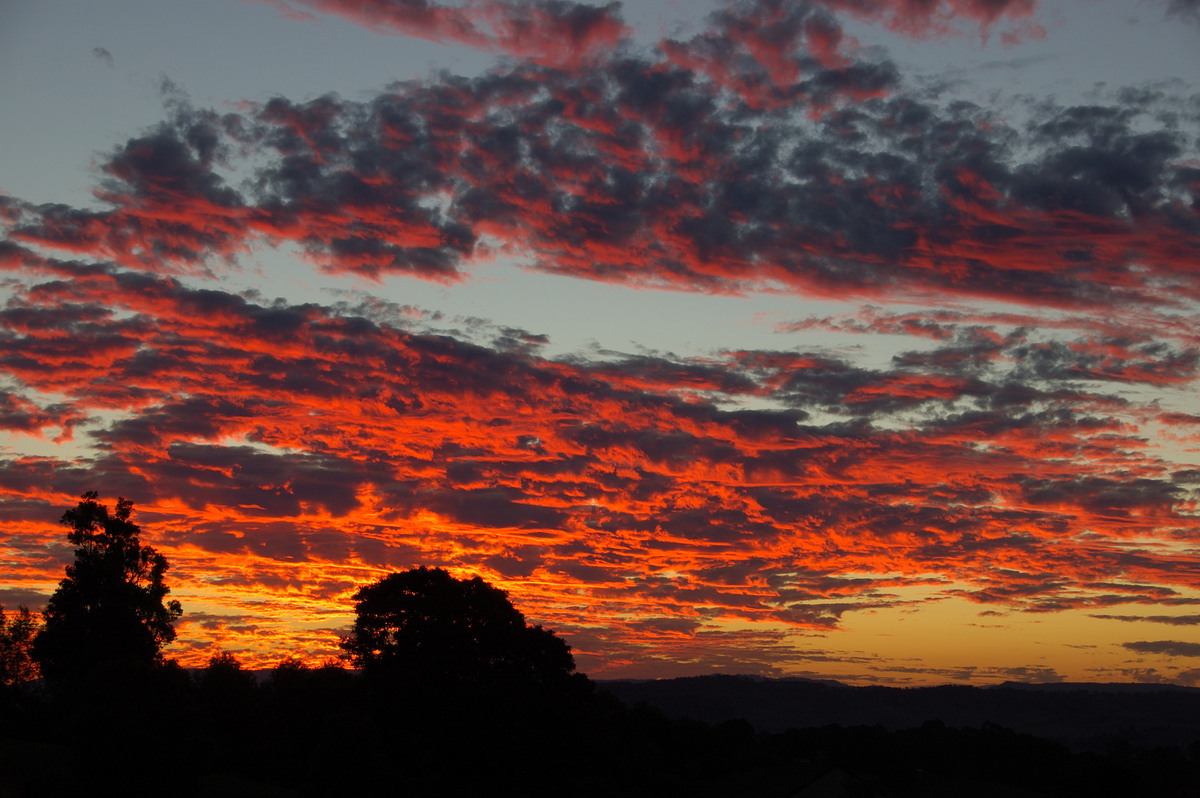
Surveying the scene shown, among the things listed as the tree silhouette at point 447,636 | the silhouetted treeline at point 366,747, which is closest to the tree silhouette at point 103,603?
the silhouetted treeline at point 366,747

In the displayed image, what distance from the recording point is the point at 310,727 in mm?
58781

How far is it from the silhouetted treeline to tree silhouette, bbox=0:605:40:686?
14473 mm

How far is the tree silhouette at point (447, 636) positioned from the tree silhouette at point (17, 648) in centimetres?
3771

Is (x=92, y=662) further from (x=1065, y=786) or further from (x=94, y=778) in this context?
(x=1065, y=786)

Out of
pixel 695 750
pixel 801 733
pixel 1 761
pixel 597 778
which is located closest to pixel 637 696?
pixel 801 733

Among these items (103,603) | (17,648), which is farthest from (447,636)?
(17,648)

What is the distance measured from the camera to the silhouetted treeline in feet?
116

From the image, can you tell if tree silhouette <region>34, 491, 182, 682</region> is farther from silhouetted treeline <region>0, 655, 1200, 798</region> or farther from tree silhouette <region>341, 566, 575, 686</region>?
tree silhouette <region>341, 566, 575, 686</region>

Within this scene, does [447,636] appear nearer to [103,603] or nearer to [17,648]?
[103,603]

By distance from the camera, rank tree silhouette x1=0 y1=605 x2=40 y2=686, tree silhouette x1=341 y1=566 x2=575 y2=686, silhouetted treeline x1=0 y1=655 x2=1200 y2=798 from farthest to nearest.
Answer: tree silhouette x1=0 y1=605 x2=40 y2=686 → tree silhouette x1=341 y1=566 x2=575 y2=686 → silhouetted treeline x1=0 y1=655 x2=1200 y2=798

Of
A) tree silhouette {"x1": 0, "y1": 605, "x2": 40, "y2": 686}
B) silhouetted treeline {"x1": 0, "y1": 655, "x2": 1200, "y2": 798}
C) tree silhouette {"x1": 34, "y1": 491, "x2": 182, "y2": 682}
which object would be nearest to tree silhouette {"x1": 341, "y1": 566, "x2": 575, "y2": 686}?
silhouetted treeline {"x1": 0, "y1": 655, "x2": 1200, "y2": 798}

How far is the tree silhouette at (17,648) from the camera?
270 feet

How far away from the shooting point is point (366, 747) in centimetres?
4578

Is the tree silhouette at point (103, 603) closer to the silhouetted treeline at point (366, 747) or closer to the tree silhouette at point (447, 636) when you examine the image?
the silhouetted treeline at point (366, 747)
